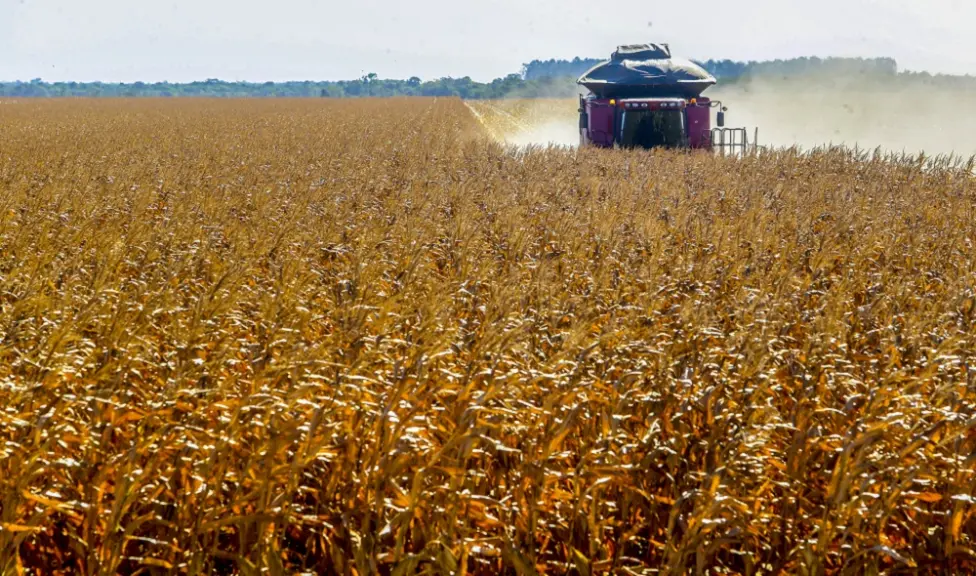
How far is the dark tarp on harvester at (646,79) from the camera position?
18.1 m

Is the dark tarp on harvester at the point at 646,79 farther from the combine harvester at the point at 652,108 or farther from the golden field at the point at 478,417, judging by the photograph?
the golden field at the point at 478,417

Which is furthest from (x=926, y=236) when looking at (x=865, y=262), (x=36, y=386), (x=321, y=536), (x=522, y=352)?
(x=36, y=386)

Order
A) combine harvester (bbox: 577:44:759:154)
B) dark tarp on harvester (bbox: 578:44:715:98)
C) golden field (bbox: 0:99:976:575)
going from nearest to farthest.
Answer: golden field (bbox: 0:99:976:575)
combine harvester (bbox: 577:44:759:154)
dark tarp on harvester (bbox: 578:44:715:98)

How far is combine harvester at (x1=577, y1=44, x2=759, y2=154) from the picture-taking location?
700 inches

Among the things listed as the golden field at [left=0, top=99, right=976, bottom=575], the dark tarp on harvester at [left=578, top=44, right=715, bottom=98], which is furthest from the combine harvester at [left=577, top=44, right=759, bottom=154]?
the golden field at [left=0, top=99, right=976, bottom=575]

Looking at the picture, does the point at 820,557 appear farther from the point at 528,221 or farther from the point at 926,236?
the point at 528,221

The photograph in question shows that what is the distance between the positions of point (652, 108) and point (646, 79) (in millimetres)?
767

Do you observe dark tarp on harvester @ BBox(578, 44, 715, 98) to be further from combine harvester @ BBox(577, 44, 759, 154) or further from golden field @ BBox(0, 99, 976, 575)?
golden field @ BBox(0, 99, 976, 575)

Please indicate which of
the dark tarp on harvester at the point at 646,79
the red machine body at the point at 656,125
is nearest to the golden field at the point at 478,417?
the red machine body at the point at 656,125

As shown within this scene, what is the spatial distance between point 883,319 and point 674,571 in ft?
8.46

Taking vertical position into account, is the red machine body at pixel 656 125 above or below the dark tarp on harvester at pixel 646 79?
below

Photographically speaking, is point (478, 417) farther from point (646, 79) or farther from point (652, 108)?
point (646, 79)

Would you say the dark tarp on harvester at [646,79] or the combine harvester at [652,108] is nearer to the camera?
the combine harvester at [652,108]

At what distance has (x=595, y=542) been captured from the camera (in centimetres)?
307
